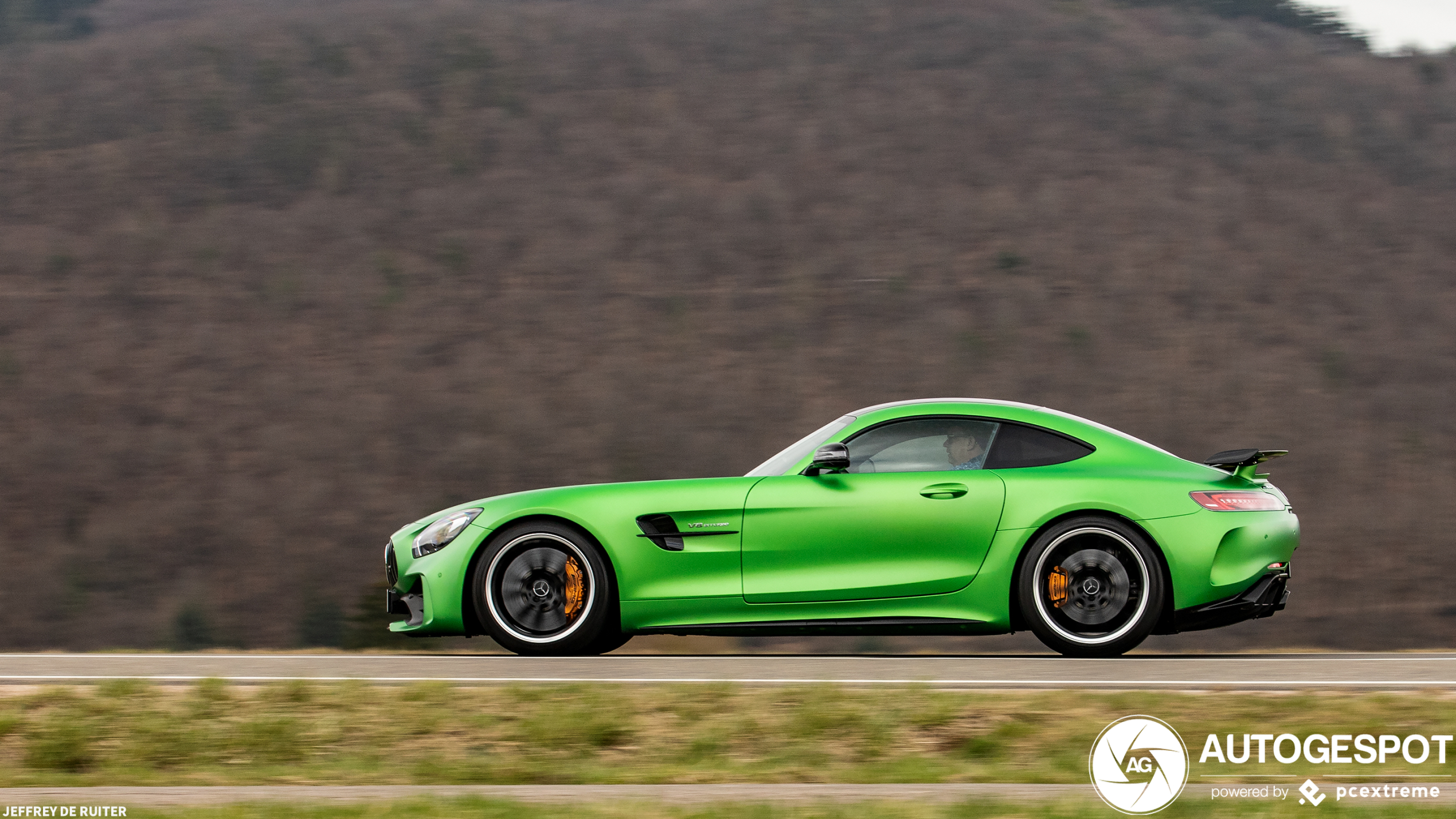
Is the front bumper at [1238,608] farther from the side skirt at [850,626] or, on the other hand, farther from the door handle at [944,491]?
the door handle at [944,491]

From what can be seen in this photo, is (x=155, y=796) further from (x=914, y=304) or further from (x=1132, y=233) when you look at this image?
(x=1132, y=233)

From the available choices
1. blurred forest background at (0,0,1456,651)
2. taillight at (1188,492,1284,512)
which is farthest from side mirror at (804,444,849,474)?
Result: blurred forest background at (0,0,1456,651)

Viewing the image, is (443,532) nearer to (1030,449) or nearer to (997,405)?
(997,405)

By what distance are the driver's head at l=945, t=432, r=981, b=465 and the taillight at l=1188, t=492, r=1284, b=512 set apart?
1.07m

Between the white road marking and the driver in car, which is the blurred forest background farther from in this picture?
the white road marking

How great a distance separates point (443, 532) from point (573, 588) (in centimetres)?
74

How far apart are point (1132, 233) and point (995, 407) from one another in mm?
35354

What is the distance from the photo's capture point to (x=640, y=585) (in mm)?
7293

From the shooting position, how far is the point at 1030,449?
7.52m

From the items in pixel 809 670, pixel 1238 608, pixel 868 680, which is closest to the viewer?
pixel 868 680

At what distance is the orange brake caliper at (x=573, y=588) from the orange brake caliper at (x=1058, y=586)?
2316mm

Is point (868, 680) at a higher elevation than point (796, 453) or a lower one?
lower

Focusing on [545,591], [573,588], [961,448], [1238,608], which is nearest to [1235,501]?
[1238,608]

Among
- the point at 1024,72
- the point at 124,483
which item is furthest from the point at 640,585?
the point at 1024,72
